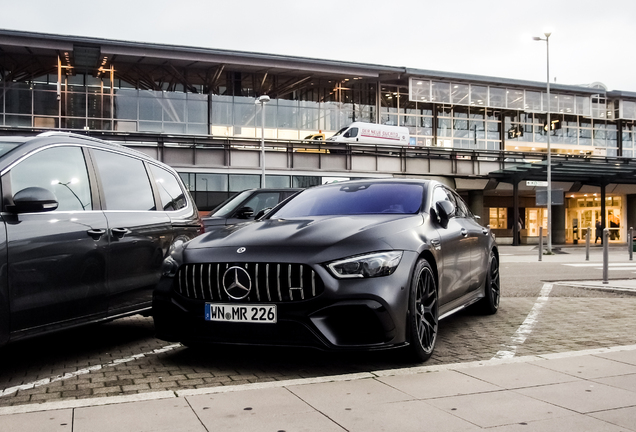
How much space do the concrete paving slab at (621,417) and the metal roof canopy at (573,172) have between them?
113ft

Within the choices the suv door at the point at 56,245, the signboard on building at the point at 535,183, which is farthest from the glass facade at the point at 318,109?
the suv door at the point at 56,245

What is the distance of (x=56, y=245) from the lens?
4.70 metres

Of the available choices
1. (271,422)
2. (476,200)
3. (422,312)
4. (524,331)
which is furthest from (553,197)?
(271,422)

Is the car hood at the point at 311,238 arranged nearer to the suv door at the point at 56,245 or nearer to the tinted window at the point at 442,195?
the suv door at the point at 56,245

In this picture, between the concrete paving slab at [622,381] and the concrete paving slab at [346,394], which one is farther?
the concrete paving slab at [622,381]

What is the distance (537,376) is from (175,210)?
12.3ft

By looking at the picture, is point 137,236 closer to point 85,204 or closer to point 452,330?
point 85,204

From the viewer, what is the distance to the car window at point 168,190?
21.7 feet

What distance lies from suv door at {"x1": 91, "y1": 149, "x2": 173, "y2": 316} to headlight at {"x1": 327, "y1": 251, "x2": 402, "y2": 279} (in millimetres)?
1904

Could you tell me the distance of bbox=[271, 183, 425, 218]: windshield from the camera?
6012mm

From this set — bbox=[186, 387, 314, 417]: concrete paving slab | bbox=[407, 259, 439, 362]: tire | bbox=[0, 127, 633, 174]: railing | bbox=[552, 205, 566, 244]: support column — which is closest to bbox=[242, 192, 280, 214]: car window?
bbox=[407, 259, 439, 362]: tire

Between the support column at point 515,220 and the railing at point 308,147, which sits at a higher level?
the railing at point 308,147

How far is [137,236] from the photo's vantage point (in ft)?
18.9

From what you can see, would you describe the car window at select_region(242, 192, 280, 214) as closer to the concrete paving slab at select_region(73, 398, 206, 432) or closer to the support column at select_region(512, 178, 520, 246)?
the concrete paving slab at select_region(73, 398, 206, 432)
